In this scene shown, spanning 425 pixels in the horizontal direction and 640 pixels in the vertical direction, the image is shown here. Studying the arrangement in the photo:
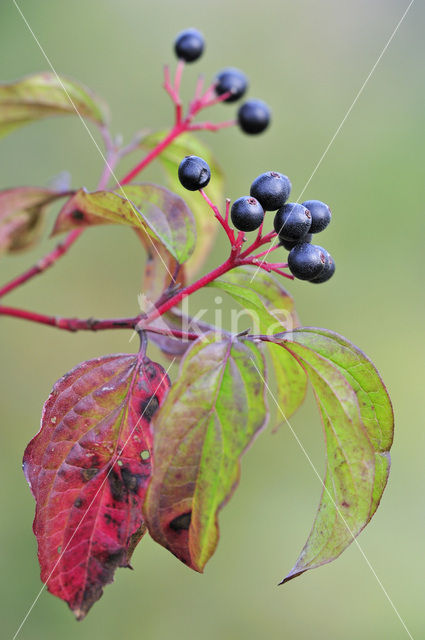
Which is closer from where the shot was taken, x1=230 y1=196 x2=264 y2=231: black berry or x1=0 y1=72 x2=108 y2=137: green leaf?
x1=230 y1=196 x2=264 y2=231: black berry

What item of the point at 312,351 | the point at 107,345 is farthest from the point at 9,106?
the point at 107,345

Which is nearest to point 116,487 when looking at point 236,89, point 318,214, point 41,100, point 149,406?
point 149,406

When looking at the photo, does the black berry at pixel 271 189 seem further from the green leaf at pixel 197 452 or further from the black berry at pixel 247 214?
the green leaf at pixel 197 452

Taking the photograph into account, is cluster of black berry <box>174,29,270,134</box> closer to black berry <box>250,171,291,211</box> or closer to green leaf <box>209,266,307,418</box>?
green leaf <box>209,266,307,418</box>

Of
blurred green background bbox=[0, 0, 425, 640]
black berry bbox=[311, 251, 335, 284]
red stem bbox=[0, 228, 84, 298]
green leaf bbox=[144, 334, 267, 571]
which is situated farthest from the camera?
blurred green background bbox=[0, 0, 425, 640]

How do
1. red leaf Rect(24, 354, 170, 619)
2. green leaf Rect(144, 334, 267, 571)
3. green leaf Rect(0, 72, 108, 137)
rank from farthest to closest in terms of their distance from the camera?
green leaf Rect(0, 72, 108, 137), red leaf Rect(24, 354, 170, 619), green leaf Rect(144, 334, 267, 571)

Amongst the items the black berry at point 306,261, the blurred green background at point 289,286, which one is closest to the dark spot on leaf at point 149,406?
the black berry at point 306,261

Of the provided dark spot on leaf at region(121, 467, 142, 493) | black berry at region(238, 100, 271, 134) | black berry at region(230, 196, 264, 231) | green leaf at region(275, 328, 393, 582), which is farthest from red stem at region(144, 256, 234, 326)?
black berry at region(238, 100, 271, 134)
